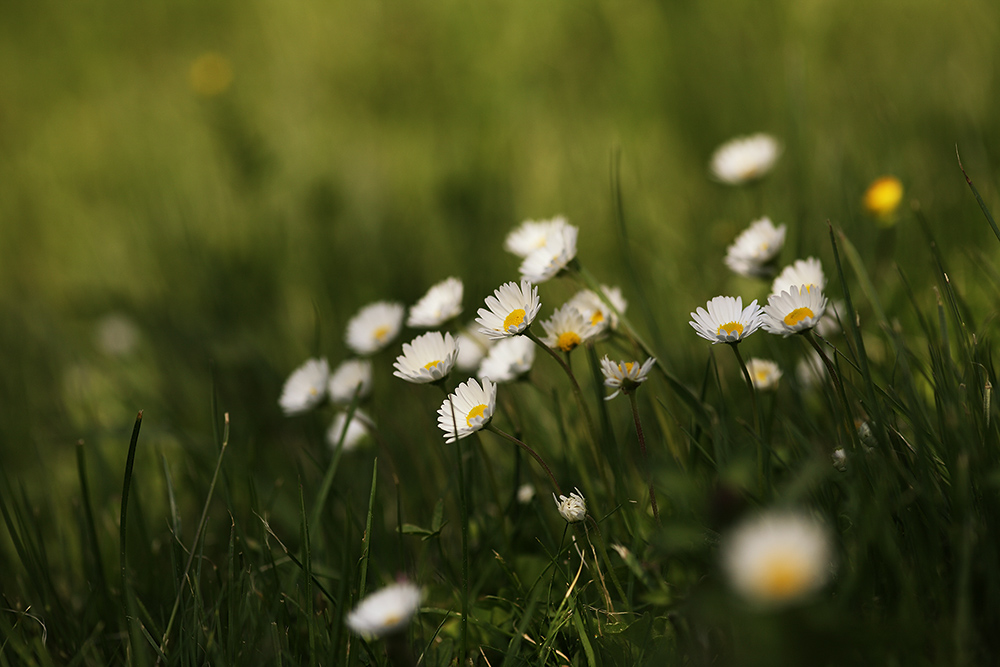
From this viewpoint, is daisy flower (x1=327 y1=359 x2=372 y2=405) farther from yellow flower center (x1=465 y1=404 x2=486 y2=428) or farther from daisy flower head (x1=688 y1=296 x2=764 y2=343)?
daisy flower head (x1=688 y1=296 x2=764 y2=343)

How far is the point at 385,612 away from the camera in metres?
0.87

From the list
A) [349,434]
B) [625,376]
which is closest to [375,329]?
[349,434]

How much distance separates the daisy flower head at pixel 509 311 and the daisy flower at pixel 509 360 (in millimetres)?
167

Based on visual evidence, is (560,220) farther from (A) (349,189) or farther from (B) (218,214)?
(B) (218,214)

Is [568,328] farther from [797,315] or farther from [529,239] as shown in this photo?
[529,239]

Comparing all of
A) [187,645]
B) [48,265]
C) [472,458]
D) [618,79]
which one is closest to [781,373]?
[472,458]

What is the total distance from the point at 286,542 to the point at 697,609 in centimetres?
111

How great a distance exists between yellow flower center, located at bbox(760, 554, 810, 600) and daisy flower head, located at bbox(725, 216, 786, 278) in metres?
0.82

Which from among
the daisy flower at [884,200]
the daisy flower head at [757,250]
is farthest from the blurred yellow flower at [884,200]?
the daisy flower head at [757,250]

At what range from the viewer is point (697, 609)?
0.62 metres

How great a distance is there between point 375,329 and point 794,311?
866 millimetres

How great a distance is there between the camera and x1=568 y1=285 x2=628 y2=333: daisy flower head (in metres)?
1.28

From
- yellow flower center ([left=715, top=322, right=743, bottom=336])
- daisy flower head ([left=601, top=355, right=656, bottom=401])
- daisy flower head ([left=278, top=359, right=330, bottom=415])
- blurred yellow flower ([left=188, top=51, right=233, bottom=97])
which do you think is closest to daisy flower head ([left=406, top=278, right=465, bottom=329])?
daisy flower head ([left=278, top=359, right=330, bottom=415])

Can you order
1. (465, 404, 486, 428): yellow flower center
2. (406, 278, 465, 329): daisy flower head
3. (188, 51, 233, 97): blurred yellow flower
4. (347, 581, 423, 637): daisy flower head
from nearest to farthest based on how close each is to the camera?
(347, 581, 423, 637): daisy flower head
(465, 404, 486, 428): yellow flower center
(406, 278, 465, 329): daisy flower head
(188, 51, 233, 97): blurred yellow flower
